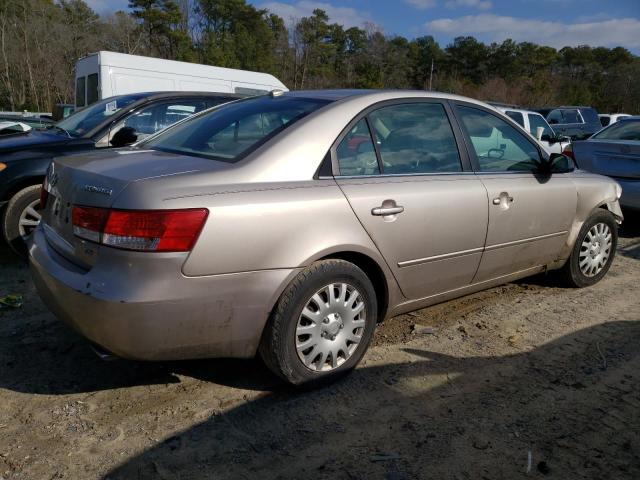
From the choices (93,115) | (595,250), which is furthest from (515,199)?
(93,115)

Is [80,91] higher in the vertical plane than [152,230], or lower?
higher

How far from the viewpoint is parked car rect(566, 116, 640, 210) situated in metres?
6.60

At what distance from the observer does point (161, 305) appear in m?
2.33

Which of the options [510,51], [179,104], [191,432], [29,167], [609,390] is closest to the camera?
[191,432]

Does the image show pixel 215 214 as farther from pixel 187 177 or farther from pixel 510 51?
pixel 510 51

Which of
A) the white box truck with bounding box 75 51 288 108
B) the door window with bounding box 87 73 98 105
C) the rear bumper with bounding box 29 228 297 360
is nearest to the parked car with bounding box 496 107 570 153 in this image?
the white box truck with bounding box 75 51 288 108

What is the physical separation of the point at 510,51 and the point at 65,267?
63.2 metres

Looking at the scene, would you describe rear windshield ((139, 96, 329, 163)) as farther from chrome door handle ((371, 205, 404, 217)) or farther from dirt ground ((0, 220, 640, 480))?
dirt ground ((0, 220, 640, 480))

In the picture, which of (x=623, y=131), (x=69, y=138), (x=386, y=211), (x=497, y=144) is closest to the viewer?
(x=386, y=211)

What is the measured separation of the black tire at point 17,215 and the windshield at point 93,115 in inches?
38.1

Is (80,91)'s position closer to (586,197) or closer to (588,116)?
(586,197)

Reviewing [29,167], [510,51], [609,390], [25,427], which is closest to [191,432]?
[25,427]

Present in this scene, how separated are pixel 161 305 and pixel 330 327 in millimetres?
958

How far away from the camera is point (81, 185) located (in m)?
2.58
